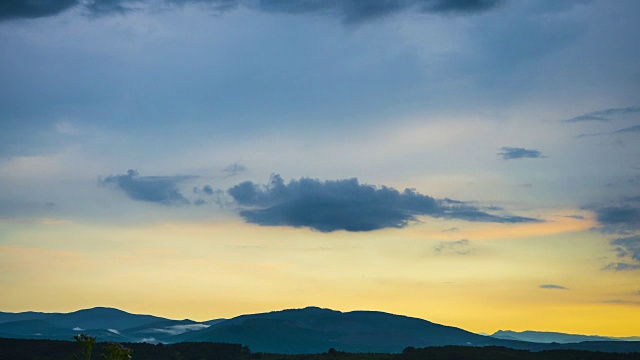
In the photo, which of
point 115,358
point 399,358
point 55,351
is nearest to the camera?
point 115,358

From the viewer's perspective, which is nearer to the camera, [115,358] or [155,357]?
[115,358]

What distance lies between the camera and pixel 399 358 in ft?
517

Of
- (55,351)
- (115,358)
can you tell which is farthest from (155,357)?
(115,358)

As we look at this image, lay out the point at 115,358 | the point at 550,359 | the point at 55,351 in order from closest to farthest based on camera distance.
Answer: the point at 115,358, the point at 550,359, the point at 55,351

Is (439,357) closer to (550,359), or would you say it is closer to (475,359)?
(475,359)

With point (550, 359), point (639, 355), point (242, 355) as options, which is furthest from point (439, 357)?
point (242, 355)

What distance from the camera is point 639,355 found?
6004 inches

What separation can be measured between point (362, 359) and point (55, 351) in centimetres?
8229

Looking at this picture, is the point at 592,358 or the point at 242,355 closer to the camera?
the point at 592,358

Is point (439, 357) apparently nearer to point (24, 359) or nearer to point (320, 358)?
point (320, 358)

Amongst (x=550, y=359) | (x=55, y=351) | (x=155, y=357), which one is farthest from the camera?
(x=55, y=351)

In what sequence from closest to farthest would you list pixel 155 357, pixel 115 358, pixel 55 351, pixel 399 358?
pixel 115 358, pixel 399 358, pixel 155 357, pixel 55 351

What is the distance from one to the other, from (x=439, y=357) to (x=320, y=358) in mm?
24898

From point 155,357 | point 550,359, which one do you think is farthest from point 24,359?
point 550,359
